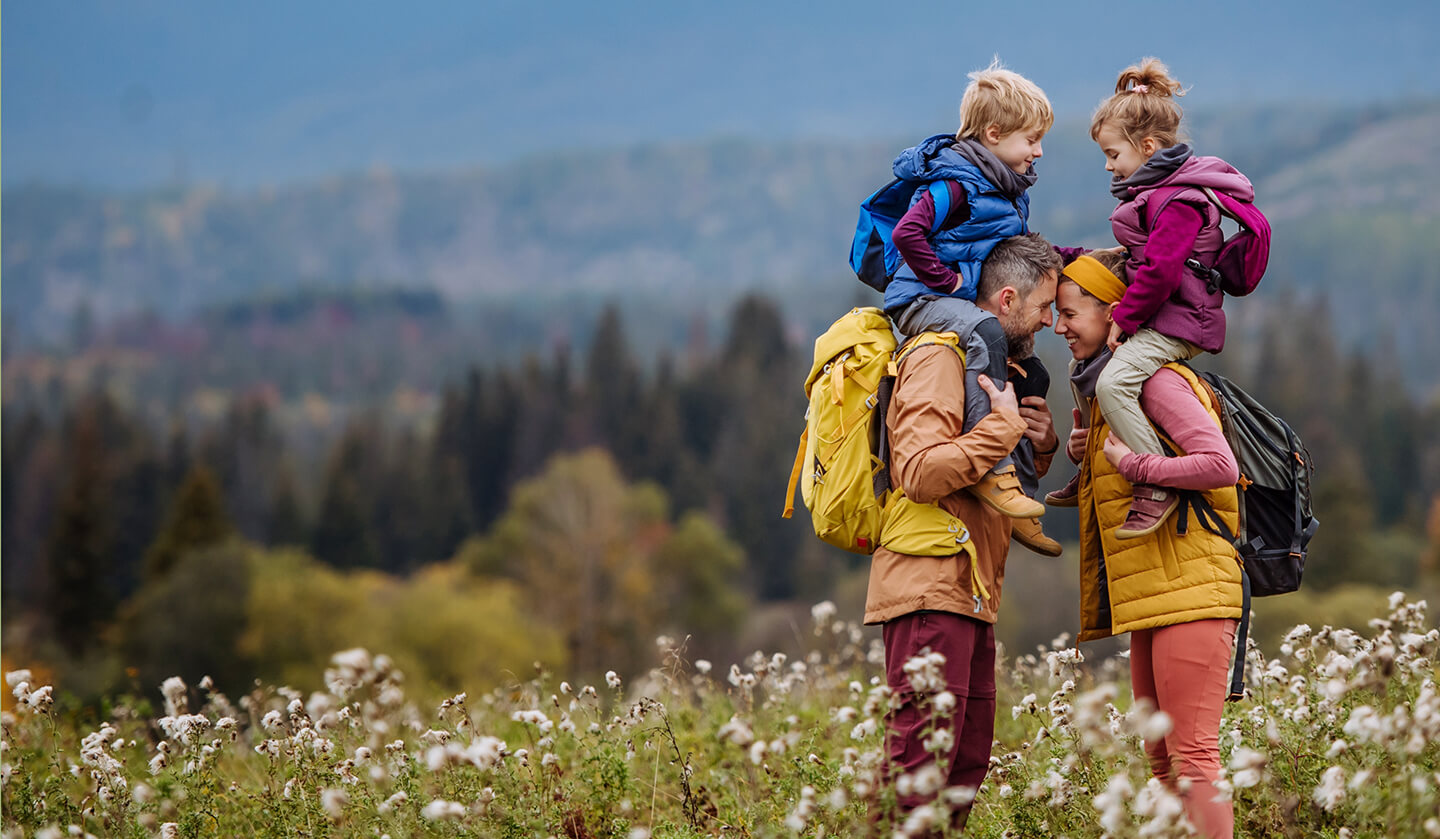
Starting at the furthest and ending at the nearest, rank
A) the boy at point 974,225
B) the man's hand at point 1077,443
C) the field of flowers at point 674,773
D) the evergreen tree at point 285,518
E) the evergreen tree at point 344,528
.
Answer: the evergreen tree at point 285,518 < the evergreen tree at point 344,528 < the man's hand at point 1077,443 < the boy at point 974,225 < the field of flowers at point 674,773

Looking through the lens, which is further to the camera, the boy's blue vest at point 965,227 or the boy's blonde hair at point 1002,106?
the boy's blonde hair at point 1002,106

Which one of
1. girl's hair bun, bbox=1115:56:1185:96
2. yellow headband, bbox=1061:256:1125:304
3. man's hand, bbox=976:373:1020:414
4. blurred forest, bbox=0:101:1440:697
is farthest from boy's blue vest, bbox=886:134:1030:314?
blurred forest, bbox=0:101:1440:697

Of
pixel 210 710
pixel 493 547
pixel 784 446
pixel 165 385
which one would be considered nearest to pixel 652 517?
pixel 493 547

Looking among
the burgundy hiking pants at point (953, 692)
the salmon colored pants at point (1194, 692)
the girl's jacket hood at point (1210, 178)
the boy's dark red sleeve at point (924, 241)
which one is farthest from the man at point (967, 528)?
the salmon colored pants at point (1194, 692)

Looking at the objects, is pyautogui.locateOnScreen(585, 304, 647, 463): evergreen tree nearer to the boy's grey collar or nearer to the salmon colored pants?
the boy's grey collar

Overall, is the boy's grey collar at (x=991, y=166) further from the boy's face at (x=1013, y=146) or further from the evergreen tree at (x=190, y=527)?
the evergreen tree at (x=190, y=527)

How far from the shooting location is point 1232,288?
193 inches

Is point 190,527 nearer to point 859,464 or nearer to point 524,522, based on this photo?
point 524,522

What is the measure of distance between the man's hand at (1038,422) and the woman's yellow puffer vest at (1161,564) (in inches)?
8.2

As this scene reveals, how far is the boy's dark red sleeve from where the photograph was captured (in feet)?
15.8

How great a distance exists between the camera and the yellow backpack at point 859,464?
471 centimetres

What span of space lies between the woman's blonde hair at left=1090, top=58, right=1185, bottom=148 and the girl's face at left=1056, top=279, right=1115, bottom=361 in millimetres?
619

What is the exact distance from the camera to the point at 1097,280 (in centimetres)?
496

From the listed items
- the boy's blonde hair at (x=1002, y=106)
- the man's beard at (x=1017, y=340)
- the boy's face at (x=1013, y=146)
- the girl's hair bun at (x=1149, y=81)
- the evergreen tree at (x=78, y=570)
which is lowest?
the evergreen tree at (x=78, y=570)
